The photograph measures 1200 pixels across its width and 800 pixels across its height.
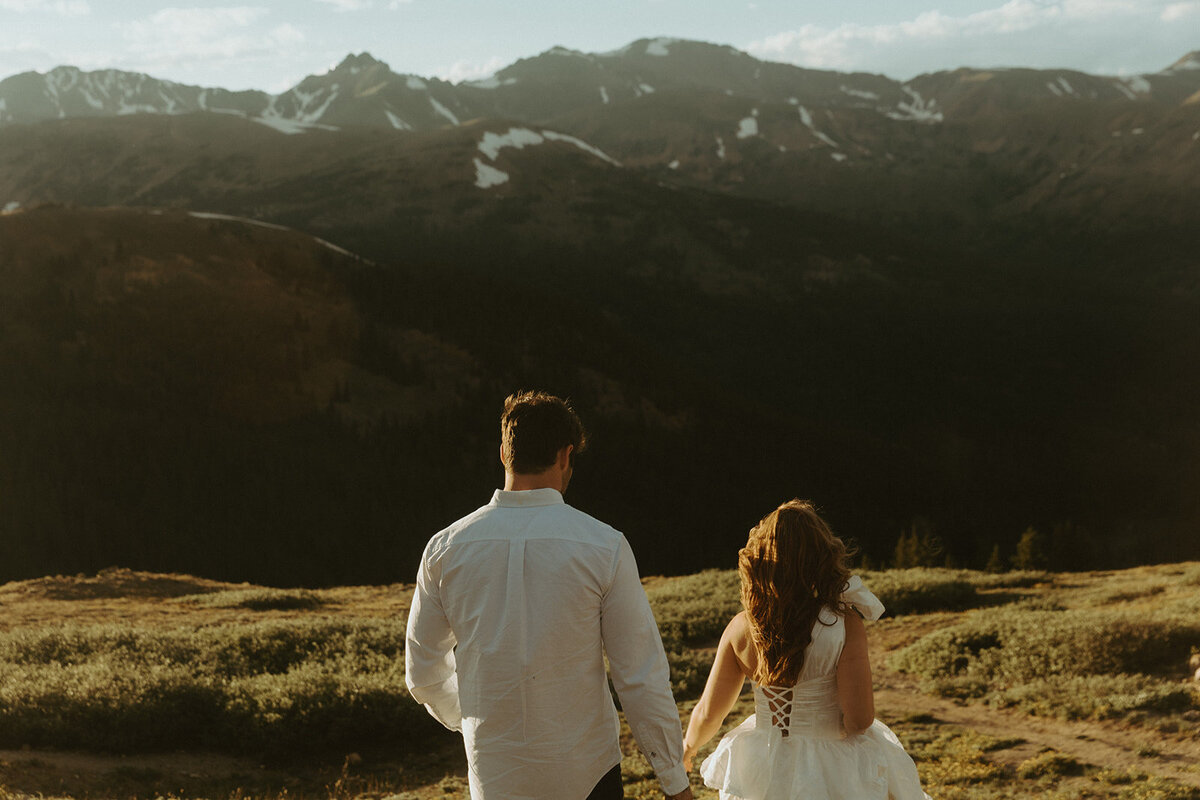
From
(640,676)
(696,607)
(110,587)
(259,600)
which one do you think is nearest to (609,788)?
(640,676)

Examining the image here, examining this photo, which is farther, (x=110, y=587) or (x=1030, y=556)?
(x=1030, y=556)

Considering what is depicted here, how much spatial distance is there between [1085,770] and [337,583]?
51769mm

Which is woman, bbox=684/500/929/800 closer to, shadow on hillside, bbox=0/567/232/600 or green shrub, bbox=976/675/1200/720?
green shrub, bbox=976/675/1200/720

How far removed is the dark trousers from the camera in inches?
145

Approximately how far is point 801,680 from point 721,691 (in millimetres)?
366

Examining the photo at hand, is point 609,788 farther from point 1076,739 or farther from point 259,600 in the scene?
point 259,600

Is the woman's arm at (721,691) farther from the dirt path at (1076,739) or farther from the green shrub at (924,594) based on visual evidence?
the green shrub at (924,594)

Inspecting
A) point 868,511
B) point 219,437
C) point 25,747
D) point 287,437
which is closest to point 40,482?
point 219,437

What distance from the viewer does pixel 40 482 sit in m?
54.7

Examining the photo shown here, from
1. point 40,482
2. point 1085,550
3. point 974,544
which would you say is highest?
point 40,482

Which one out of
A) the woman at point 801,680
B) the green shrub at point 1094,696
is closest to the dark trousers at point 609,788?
the woman at point 801,680

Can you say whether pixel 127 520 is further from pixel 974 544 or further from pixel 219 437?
pixel 974 544

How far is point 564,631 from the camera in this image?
3518mm

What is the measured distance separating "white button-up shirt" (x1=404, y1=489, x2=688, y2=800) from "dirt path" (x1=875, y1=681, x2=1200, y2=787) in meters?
6.54
